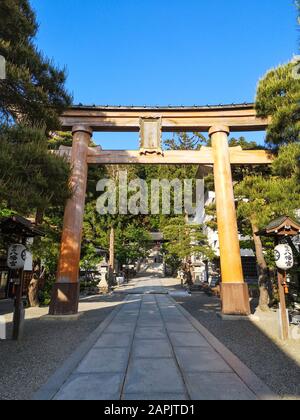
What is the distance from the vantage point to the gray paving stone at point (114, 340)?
6357 millimetres

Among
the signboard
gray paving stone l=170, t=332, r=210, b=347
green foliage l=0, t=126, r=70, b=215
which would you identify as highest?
the signboard

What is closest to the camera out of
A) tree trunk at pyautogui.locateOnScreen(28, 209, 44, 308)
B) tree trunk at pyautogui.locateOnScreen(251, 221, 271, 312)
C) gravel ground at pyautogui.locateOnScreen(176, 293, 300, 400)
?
gravel ground at pyautogui.locateOnScreen(176, 293, 300, 400)

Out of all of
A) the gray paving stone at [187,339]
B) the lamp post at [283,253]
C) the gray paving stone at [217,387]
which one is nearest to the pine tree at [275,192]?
the lamp post at [283,253]

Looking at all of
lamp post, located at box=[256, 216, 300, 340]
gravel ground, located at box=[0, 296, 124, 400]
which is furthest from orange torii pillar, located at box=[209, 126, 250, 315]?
gravel ground, located at box=[0, 296, 124, 400]

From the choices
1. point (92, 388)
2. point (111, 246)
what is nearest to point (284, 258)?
point (92, 388)

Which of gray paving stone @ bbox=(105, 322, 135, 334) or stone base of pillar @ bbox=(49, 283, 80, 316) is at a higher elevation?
stone base of pillar @ bbox=(49, 283, 80, 316)

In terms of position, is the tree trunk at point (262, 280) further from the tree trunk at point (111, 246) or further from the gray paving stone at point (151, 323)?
the tree trunk at point (111, 246)

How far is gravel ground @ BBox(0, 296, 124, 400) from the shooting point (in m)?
4.08

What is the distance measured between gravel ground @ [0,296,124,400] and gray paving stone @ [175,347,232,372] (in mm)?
2096

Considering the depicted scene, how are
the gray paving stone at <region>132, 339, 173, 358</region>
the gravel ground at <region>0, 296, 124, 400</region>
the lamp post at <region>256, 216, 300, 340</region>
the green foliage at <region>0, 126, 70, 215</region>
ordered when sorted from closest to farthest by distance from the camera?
1. the gravel ground at <region>0, 296, 124, 400</region>
2. the green foliage at <region>0, 126, 70, 215</region>
3. the gray paving stone at <region>132, 339, 173, 358</region>
4. the lamp post at <region>256, 216, 300, 340</region>

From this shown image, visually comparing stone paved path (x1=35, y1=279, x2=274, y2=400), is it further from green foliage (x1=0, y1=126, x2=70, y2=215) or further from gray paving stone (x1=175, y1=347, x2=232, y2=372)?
green foliage (x1=0, y1=126, x2=70, y2=215)

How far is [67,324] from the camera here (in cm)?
901
